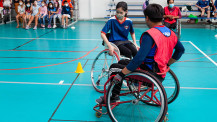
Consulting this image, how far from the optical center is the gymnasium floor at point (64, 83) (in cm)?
266

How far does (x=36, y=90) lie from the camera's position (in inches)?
129

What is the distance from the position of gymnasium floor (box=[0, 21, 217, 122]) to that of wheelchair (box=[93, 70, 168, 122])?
16 cm

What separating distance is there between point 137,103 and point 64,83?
4.93 feet

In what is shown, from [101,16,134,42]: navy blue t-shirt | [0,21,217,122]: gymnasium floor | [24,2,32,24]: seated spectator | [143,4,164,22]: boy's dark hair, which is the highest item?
[24,2,32,24]: seated spectator

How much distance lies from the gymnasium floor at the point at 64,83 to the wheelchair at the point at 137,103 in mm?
156

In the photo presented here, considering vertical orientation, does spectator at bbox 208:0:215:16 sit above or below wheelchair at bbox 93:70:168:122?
above

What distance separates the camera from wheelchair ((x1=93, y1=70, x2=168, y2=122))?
82.5 inches

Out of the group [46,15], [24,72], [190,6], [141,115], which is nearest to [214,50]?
[141,115]

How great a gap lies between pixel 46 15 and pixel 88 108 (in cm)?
724

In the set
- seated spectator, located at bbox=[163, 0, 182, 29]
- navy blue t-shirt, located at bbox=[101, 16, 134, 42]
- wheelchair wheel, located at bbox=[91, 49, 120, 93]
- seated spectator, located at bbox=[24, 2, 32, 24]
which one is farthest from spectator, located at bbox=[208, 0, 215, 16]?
navy blue t-shirt, located at bbox=[101, 16, 134, 42]

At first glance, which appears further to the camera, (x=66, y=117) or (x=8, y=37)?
(x=8, y=37)

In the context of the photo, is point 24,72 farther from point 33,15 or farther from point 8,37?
point 33,15

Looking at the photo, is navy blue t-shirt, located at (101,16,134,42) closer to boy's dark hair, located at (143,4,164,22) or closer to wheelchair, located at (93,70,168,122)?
wheelchair, located at (93,70,168,122)

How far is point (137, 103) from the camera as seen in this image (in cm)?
238
